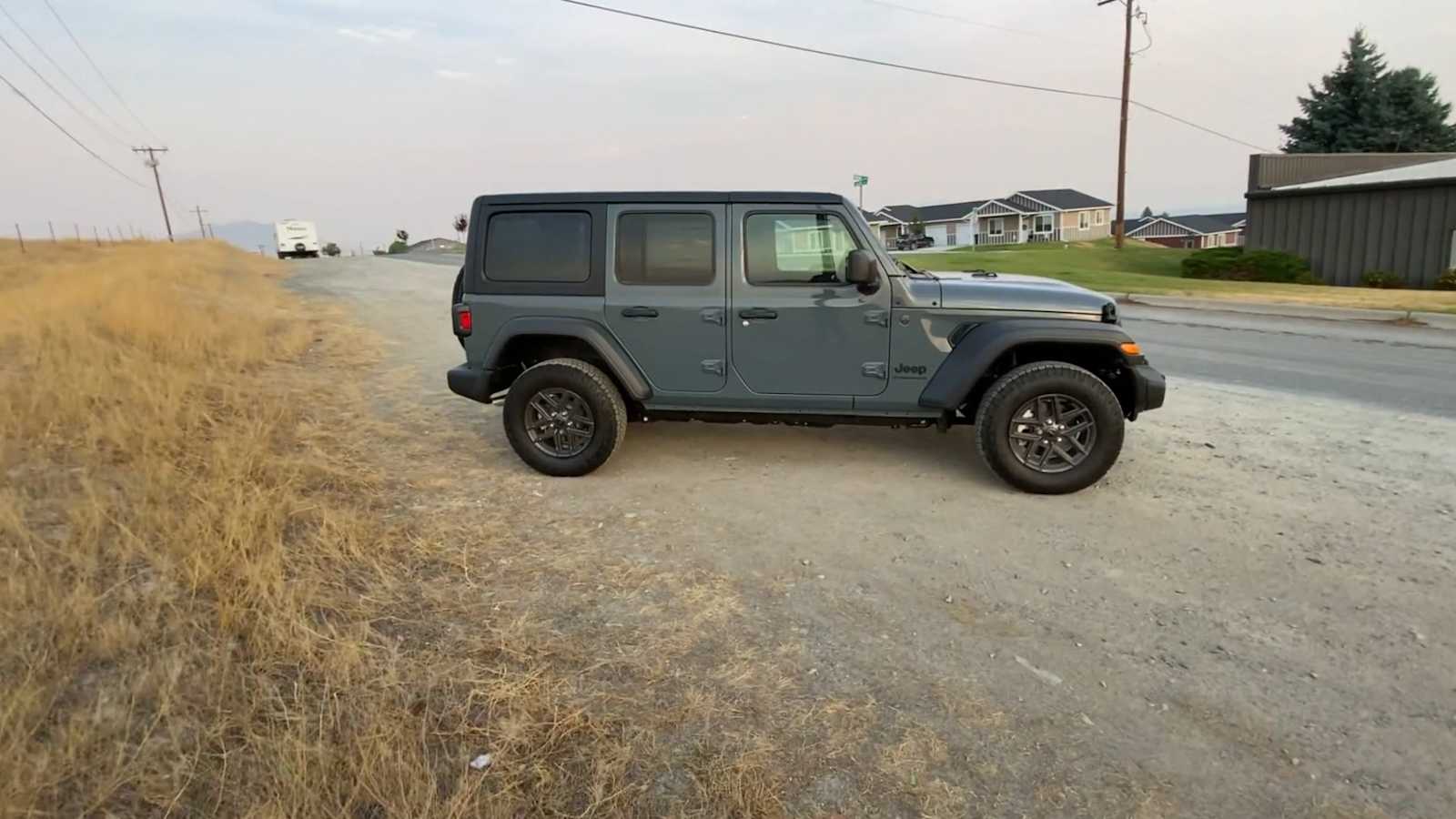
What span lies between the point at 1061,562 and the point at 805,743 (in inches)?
79.1

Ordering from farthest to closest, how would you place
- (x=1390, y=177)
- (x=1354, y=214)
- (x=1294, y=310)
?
(x=1390, y=177), (x=1354, y=214), (x=1294, y=310)

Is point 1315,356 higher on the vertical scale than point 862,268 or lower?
lower

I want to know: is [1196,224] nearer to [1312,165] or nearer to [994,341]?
[1312,165]

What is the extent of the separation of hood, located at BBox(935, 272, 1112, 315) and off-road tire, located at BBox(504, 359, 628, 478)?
2260 mm

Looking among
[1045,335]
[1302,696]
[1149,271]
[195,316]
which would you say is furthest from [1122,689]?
[1149,271]

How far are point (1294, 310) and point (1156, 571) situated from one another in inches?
601

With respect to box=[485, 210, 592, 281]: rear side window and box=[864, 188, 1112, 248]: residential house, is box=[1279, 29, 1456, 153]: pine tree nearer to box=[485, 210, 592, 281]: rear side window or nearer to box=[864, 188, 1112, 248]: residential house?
box=[864, 188, 1112, 248]: residential house

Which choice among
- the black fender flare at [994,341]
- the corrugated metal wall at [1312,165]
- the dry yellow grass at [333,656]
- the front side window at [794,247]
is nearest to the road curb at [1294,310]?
the black fender flare at [994,341]

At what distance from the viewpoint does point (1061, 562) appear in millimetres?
3982

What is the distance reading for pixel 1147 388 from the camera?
488 centimetres

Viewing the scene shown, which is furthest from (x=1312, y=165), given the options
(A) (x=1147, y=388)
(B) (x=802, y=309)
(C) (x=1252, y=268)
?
(B) (x=802, y=309)

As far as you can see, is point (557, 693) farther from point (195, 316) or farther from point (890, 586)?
point (195, 316)

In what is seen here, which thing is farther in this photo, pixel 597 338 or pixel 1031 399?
pixel 597 338

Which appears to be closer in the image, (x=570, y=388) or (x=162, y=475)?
(x=162, y=475)
